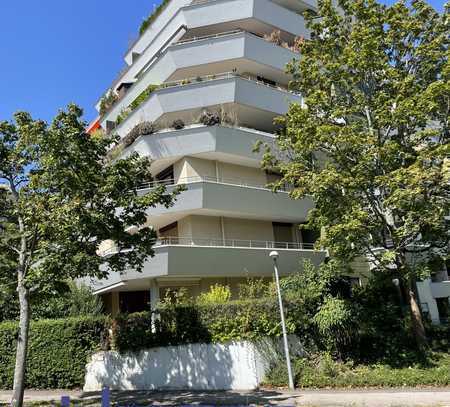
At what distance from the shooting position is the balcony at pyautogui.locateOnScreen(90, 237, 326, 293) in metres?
19.1

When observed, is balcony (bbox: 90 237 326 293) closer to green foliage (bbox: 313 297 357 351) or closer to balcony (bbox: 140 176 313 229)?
balcony (bbox: 140 176 313 229)

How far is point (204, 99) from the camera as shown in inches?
909

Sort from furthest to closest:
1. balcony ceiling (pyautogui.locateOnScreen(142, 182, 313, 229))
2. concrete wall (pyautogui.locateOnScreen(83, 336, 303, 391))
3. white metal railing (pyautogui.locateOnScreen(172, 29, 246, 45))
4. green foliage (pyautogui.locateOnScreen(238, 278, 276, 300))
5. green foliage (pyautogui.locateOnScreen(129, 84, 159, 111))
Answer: white metal railing (pyautogui.locateOnScreen(172, 29, 246, 45)) → green foliage (pyautogui.locateOnScreen(129, 84, 159, 111)) → balcony ceiling (pyautogui.locateOnScreen(142, 182, 313, 229)) → green foliage (pyautogui.locateOnScreen(238, 278, 276, 300)) → concrete wall (pyautogui.locateOnScreen(83, 336, 303, 391))

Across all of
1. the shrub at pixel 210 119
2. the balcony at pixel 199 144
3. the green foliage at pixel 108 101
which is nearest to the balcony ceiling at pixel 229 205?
the balcony at pixel 199 144

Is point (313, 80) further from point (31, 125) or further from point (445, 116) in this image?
point (31, 125)

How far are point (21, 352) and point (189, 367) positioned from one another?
20.1ft

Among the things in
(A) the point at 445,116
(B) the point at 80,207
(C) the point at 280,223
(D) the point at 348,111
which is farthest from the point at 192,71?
(B) the point at 80,207

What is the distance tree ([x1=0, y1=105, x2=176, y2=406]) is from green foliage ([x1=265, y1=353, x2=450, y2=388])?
19.9 ft

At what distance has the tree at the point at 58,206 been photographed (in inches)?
417

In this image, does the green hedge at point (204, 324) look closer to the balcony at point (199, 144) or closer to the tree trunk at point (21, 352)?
the tree trunk at point (21, 352)

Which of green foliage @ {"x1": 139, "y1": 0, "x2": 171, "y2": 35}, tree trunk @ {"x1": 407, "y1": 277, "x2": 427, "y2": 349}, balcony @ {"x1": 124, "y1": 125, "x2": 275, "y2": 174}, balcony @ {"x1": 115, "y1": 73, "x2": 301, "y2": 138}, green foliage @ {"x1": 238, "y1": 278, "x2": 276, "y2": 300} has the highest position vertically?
green foliage @ {"x1": 139, "y1": 0, "x2": 171, "y2": 35}

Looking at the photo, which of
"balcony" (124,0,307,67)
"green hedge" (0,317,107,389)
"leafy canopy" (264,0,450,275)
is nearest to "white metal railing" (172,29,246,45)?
"balcony" (124,0,307,67)

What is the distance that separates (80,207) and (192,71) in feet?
53.9

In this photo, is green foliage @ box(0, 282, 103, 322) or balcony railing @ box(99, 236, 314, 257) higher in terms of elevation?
balcony railing @ box(99, 236, 314, 257)
